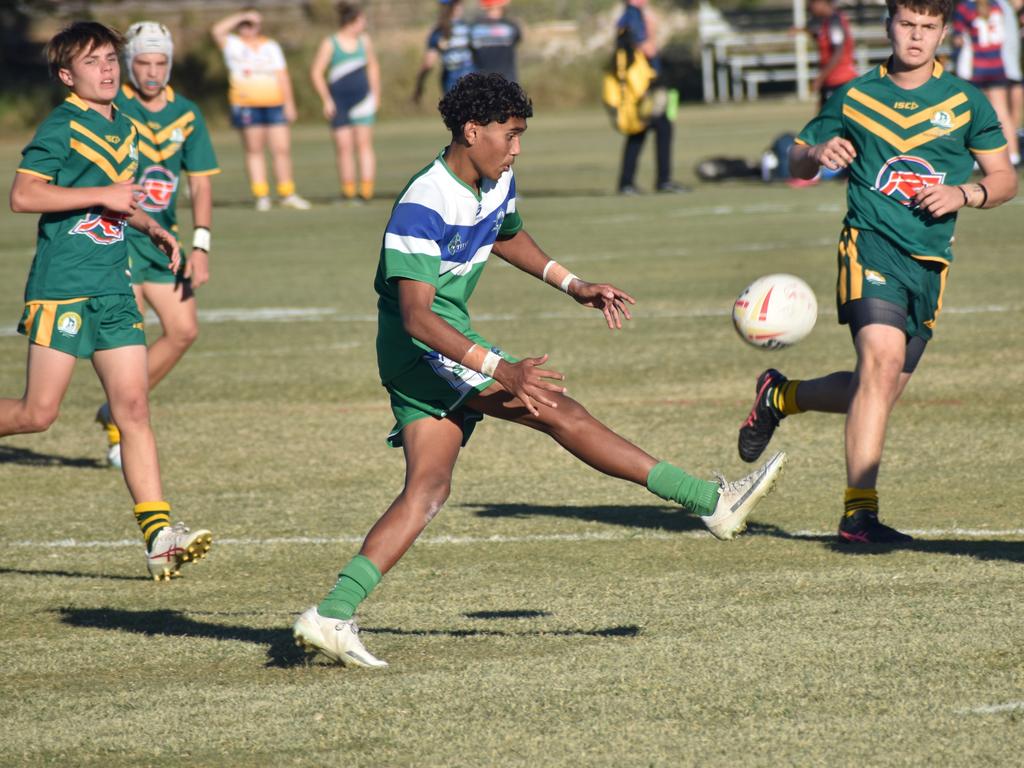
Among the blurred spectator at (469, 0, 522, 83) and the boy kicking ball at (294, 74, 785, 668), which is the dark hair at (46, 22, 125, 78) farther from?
the blurred spectator at (469, 0, 522, 83)

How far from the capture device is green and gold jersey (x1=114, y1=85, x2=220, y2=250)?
8781mm

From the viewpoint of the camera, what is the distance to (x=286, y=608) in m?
6.30

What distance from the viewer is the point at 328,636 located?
5277mm

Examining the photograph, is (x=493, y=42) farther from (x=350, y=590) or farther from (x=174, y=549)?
(x=350, y=590)

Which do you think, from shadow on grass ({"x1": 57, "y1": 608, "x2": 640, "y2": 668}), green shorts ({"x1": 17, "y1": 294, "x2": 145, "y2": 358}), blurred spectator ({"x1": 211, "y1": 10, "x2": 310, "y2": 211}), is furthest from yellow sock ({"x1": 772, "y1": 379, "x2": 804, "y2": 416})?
blurred spectator ({"x1": 211, "y1": 10, "x2": 310, "y2": 211})

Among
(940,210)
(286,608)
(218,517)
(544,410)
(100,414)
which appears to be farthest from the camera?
(100,414)

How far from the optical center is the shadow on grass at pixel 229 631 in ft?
18.7

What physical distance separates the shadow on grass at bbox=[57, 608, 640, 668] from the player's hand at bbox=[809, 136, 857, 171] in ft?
7.32

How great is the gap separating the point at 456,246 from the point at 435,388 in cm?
46

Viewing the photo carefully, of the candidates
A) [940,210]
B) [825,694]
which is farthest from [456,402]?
[940,210]

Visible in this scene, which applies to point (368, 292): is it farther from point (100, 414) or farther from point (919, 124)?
point (919, 124)

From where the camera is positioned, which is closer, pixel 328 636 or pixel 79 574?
pixel 328 636

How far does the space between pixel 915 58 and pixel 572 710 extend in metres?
3.40

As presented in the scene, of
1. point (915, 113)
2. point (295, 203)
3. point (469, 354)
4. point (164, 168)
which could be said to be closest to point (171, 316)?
point (164, 168)
